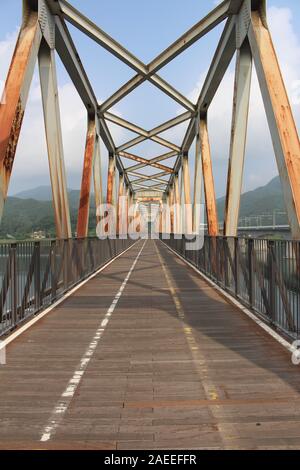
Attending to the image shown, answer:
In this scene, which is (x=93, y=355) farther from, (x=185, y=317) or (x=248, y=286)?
(x=248, y=286)

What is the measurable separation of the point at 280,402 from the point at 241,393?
40 cm

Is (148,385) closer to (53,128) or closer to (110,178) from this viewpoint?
(53,128)

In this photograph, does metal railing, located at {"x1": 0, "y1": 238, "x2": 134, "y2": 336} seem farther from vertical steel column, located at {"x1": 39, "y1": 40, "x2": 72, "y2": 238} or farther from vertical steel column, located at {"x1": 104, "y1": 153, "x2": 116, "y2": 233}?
vertical steel column, located at {"x1": 104, "y1": 153, "x2": 116, "y2": 233}

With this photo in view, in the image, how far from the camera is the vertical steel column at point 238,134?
42.5 feet

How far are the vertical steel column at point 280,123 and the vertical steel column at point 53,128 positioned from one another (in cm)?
550

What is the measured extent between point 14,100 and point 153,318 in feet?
16.5

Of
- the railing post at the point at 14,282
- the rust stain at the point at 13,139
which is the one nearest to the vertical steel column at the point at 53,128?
the rust stain at the point at 13,139

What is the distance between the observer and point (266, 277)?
7613 mm

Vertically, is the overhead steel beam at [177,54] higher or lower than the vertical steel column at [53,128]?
higher

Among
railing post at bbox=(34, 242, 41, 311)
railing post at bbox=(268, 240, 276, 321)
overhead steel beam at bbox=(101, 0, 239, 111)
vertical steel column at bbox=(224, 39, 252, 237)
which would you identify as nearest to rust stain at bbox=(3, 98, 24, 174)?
railing post at bbox=(34, 242, 41, 311)

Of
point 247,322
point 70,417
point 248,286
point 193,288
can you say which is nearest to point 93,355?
point 70,417

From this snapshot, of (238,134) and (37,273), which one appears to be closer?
(37,273)

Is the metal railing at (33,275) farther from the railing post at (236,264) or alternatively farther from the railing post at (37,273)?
the railing post at (236,264)

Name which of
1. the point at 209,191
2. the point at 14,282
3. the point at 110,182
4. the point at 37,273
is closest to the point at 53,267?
the point at 37,273
